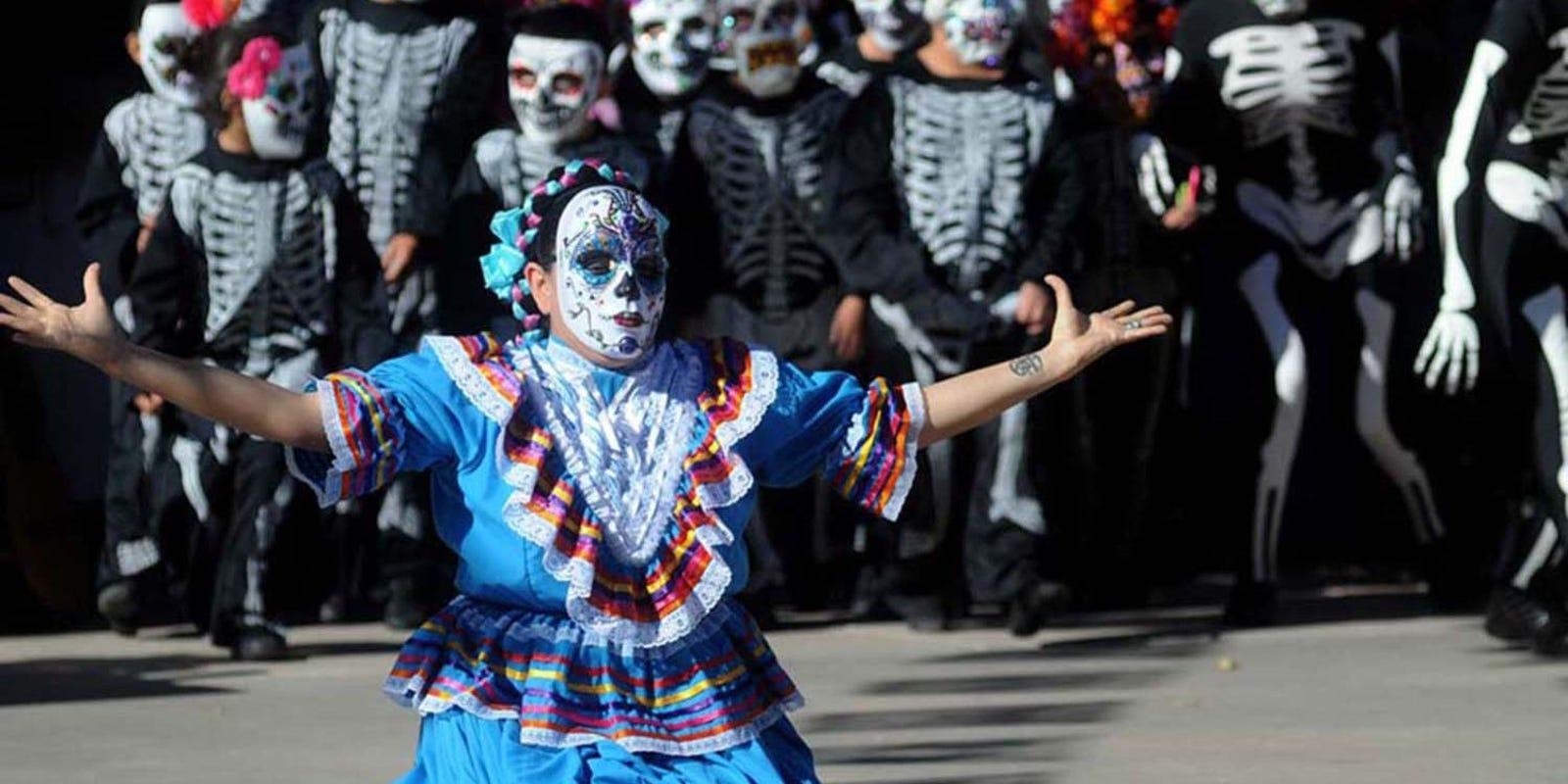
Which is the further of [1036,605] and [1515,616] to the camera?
[1036,605]

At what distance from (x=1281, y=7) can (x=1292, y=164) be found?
491 mm

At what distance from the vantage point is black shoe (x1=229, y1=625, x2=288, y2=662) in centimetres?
1094

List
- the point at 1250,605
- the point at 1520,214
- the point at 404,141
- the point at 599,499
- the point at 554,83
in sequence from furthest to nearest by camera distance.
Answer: the point at 1250,605 < the point at 404,141 < the point at 554,83 < the point at 1520,214 < the point at 599,499

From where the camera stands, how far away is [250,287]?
1092cm

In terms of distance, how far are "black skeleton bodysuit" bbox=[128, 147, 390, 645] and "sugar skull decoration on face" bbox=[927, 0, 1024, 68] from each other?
1.90 m

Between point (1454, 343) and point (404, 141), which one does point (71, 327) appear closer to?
point (1454, 343)

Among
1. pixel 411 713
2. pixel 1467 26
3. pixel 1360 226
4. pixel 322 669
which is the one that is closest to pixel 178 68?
pixel 322 669

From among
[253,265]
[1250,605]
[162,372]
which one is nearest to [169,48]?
[253,265]

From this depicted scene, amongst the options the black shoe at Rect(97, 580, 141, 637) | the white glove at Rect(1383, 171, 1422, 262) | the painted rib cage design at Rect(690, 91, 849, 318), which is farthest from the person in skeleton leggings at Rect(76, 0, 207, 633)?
the white glove at Rect(1383, 171, 1422, 262)

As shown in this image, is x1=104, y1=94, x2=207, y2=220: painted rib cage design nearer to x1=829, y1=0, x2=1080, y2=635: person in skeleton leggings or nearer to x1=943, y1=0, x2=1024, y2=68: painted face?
x1=829, y1=0, x2=1080, y2=635: person in skeleton leggings

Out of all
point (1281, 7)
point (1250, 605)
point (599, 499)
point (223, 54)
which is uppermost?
point (1281, 7)

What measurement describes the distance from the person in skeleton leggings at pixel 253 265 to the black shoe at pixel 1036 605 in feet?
7.33

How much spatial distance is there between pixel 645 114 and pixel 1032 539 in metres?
1.80

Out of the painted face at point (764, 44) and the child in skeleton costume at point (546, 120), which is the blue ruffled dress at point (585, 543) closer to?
the child in skeleton costume at point (546, 120)
